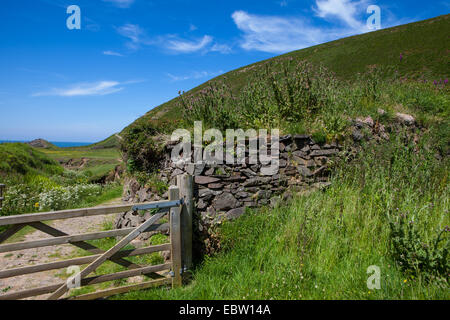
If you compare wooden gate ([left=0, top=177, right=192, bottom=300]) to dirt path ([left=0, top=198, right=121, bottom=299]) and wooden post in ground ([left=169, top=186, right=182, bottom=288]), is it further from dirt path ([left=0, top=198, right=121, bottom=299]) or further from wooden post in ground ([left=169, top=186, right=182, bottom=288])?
dirt path ([left=0, top=198, right=121, bottom=299])

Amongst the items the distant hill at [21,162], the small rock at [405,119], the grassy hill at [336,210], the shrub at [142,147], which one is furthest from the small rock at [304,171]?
A: the distant hill at [21,162]

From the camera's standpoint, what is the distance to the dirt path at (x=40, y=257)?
13.2ft

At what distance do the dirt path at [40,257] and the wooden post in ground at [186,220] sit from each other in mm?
2115

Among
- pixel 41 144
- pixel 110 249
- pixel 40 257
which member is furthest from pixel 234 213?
pixel 41 144

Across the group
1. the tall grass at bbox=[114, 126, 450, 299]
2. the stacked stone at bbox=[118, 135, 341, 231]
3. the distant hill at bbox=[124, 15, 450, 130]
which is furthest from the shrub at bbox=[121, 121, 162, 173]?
the distant hill at bbox=[124, 15, 450, 130]

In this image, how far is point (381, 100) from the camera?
759cm

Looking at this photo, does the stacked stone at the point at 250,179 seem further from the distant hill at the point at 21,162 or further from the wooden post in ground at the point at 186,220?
the distant hill at the point at 21,162

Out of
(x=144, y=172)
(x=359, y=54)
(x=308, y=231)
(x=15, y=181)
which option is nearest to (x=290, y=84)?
(x=308, y=231)

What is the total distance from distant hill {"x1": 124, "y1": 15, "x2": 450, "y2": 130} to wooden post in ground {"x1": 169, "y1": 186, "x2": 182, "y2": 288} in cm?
1766

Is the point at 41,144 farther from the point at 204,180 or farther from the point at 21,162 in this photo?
the point at 204,180

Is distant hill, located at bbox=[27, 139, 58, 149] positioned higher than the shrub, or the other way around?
distant hill, located at bbox=[27, 139, 58, 149]

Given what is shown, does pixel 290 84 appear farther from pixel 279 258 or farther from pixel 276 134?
pixel 279 258

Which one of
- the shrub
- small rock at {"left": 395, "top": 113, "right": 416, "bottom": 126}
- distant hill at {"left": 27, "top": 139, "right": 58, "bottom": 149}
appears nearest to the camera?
the shrub

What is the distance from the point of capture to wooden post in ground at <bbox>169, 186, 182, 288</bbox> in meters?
3.50
